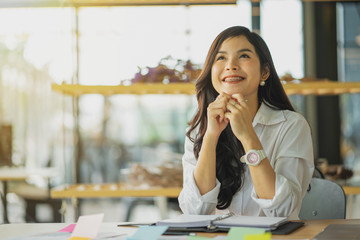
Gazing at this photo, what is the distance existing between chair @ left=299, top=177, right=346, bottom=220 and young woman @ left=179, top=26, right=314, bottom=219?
115 millimetres

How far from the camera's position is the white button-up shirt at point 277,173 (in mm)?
1547

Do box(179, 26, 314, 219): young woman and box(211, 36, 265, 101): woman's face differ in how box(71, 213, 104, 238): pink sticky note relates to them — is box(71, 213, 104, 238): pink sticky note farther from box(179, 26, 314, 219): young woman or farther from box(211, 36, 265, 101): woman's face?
box(211, 36, 265, 101): woman's face

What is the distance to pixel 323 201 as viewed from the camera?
175cm

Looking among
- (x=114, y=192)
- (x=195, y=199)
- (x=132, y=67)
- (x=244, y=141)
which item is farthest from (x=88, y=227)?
(x=132, y=67)

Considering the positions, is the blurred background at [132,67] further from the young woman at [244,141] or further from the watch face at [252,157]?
the watch face at [252,157]

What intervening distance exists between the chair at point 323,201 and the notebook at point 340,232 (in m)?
0.36

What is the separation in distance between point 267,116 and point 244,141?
22 cm

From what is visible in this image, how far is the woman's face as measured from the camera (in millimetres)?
1724

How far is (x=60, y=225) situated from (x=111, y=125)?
196 inches

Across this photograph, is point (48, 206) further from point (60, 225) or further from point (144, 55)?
point (60, 225)

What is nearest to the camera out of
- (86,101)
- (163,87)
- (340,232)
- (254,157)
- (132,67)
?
(340,232)

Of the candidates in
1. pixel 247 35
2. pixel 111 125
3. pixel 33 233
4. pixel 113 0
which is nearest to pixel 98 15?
pixel 111 125

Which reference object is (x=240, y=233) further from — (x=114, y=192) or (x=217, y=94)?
(x=114, y=192)

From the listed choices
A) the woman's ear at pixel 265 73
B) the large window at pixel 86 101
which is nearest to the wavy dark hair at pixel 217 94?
the woman's ear at pixel 265 73
